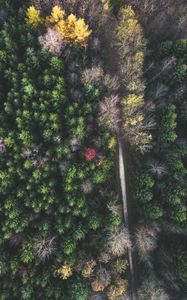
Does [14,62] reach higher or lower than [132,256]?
higher

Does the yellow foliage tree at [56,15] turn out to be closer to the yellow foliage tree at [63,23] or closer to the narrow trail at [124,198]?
the yellow foliage tree at [63,23]

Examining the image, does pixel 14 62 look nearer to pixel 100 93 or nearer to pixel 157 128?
pixel 100 93

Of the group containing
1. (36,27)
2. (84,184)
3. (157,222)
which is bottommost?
(157,222)

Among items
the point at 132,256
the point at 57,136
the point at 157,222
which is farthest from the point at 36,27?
the point at 132,256

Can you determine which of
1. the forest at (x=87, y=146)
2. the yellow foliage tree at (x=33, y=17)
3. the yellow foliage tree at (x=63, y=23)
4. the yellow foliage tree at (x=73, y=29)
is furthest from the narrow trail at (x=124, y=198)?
the yellow foliage tree at (x=33, y=17)

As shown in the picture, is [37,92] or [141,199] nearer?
[37,92]
